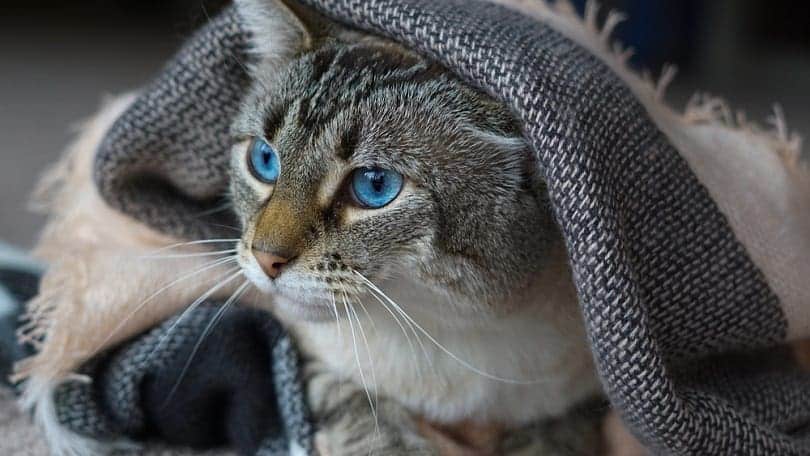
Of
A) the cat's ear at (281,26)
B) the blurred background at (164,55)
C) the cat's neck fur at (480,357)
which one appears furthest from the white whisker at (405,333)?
the blurred background at (164,55)

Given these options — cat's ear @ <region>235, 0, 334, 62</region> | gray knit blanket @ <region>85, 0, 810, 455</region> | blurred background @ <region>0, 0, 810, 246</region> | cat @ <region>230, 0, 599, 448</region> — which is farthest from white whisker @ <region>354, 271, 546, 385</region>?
blurred background @ <region>0, 0, 810, 246</region>

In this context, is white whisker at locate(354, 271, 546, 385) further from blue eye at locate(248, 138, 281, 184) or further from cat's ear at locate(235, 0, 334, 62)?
cat's ear at locate(235, 0, 334, 62)

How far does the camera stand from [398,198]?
2.61ft

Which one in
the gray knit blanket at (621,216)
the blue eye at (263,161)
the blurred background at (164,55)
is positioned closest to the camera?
the gray knit blanket at (621,216)

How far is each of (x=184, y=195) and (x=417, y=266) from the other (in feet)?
1.29

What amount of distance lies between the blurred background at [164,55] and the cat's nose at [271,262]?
130 centimetres

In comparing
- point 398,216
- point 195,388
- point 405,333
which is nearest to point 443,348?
point 405,333

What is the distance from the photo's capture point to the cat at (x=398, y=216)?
0.79m

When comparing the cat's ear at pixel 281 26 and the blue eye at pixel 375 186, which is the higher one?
the cat's ear at pixel 281 26

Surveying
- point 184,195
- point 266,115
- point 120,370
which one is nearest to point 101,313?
point 120,370

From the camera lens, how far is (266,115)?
2.83 ft

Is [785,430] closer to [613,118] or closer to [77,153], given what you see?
[613,118]

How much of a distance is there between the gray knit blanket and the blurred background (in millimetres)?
1120

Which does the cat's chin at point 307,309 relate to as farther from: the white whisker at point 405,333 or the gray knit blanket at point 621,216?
the gray knit blanket at point 621,216
